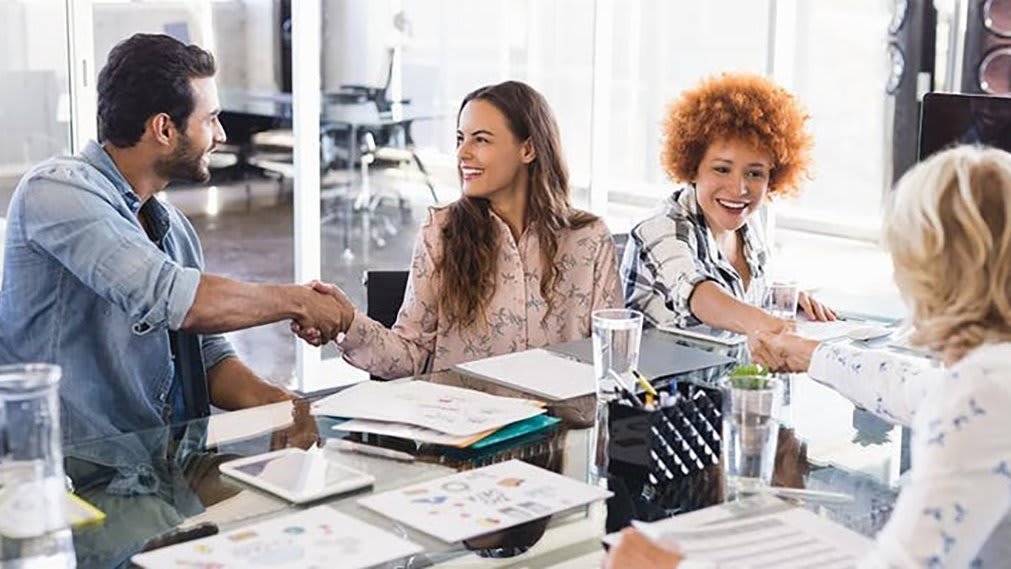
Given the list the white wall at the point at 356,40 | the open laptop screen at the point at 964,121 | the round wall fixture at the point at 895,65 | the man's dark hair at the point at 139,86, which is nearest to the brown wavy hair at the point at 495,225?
the man's dark hair at the point at 139,86

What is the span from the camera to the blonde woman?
1.26 metres

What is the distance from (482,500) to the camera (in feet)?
5.45

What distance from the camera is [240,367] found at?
2.66 metres

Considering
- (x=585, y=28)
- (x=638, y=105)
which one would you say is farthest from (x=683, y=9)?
(x=585, y=28)

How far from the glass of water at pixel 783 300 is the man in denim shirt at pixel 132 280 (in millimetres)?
853

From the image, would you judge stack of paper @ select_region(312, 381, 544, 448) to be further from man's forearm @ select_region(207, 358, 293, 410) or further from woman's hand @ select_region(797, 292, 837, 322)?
woman's hand @ select_region(797, 292, 837, 322)

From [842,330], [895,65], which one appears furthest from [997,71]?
[842,330]

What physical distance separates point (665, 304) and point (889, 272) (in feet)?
4.52

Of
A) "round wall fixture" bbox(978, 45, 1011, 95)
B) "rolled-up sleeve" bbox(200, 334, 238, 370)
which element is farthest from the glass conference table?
"round wall fixture" bbox(978, 45, 1011, 95)

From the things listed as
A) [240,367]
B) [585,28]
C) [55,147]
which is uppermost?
[585,28]

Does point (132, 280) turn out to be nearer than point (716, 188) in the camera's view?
Yes

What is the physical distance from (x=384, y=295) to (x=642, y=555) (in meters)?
1.58

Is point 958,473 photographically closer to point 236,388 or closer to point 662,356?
point 662,356

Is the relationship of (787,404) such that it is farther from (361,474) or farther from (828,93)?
(828,93)
